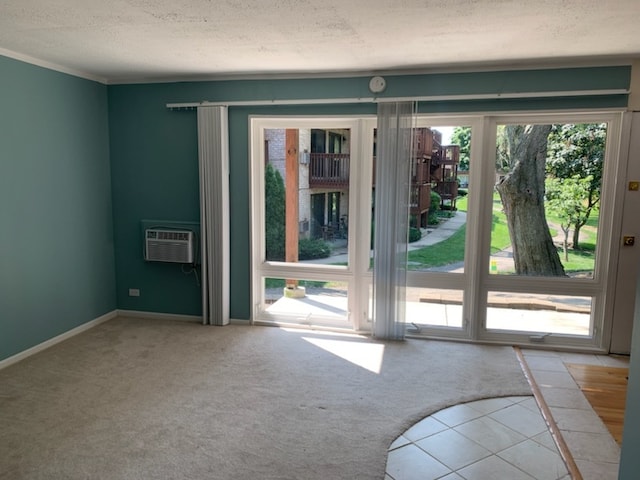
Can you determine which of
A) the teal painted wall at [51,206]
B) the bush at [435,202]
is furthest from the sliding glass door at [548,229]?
the teal painted wall at [51,206]

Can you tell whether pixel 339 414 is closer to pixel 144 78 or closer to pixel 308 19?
pixel 308 19

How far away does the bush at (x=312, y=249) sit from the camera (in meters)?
4.55

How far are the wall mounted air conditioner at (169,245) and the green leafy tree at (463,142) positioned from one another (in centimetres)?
263

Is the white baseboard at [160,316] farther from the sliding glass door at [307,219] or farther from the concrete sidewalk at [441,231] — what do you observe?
the concrete sidewalk at [441,231]

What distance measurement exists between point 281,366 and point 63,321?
209 cm

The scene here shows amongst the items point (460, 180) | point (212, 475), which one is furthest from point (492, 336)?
point (212, 475)

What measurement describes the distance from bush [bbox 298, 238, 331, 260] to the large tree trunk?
5.50ft

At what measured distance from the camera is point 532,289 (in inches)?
162

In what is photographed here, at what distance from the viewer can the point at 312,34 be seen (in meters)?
3.04

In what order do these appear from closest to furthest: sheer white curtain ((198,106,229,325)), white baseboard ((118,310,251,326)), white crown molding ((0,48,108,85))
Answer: white crown molding ((0,48,108,85))
sheer white curtain ((198,106,229,325))
white baseboard ((118,310,251,326))

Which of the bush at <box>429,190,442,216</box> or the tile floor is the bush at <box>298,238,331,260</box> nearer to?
the bush at <box>429,190,442,216</box>

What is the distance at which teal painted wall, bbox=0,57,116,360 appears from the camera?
3604 millimetres

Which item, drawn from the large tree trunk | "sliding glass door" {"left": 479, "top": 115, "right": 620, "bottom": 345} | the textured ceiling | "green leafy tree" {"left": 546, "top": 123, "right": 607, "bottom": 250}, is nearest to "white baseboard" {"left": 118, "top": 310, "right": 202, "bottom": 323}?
the textured ceiling

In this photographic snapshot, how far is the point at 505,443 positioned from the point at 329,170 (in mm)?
2726
